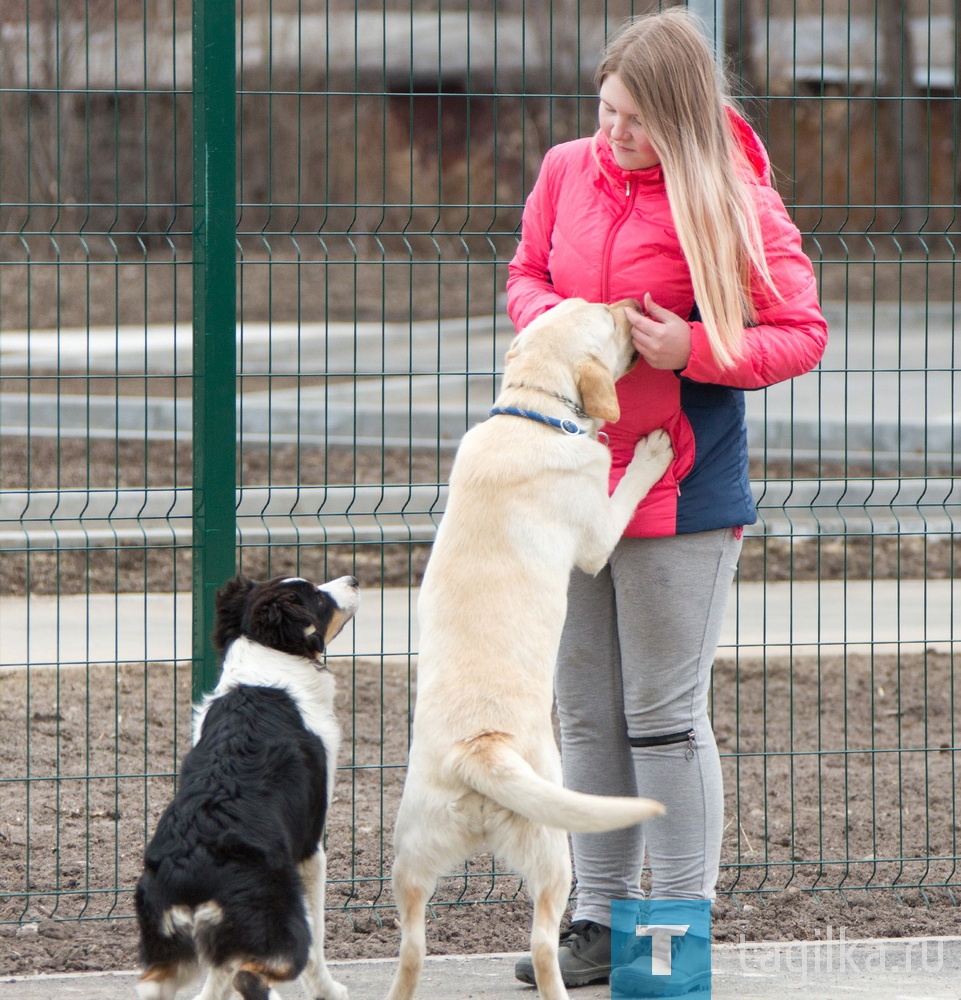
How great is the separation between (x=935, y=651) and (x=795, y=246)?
514 centimetres

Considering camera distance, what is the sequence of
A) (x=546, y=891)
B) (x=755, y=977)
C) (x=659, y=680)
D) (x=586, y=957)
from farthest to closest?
(x=755, y=977), (x=586, y=957), (x=659, y=680), (x=546, y=891)

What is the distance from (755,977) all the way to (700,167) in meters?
2.32

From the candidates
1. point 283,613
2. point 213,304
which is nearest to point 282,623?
point 283,613

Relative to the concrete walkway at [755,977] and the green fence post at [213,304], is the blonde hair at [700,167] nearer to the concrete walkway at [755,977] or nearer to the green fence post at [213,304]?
the green fence post at [213,304]

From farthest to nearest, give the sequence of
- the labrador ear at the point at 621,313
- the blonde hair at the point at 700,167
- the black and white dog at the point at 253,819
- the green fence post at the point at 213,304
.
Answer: the green fence post at the point at 213,304, the labrador ear at the point at 621,313, the blonde hair at the point at 700,167, the black and white dog at the point at 253,819

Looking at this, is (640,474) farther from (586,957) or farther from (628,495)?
(586,957)

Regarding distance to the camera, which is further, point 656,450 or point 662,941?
point 662,941

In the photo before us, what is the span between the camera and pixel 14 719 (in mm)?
6156

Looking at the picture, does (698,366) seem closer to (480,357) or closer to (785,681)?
(785,681)

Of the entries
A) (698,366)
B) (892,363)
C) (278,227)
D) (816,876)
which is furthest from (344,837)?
(892,363)

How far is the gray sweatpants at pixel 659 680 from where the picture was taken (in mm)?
3535

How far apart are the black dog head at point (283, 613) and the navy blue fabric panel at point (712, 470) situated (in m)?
0.99

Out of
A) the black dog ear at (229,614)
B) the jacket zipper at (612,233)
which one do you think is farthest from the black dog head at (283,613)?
the jacket zipper at (612,233)

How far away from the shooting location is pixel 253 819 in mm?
3186
